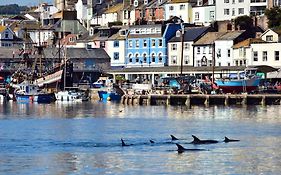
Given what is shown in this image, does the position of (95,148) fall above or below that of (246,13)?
below

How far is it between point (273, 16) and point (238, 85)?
2653 cm

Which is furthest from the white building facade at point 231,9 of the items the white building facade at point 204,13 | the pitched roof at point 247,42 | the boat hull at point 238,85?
the boat hull at point 238,85

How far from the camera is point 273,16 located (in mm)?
147250

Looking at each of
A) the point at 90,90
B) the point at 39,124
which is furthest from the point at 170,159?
the point at 90,90

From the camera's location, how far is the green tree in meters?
147

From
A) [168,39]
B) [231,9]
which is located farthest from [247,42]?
[231,9]

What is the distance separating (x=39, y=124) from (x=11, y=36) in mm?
105792

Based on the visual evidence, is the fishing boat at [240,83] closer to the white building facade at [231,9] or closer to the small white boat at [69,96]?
the small white boat at [69,96]

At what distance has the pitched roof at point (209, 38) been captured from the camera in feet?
485

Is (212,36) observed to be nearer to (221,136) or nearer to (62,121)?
(62,121)

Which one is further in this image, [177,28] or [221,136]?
[177,28]

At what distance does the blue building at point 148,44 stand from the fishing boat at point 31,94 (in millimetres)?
23438

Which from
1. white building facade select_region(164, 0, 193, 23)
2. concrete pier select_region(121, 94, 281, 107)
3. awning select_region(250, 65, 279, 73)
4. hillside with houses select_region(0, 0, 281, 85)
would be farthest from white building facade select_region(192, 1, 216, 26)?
concrete pier select_region(121, 94, 281, 107)

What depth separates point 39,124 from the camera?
8912 centimetres
